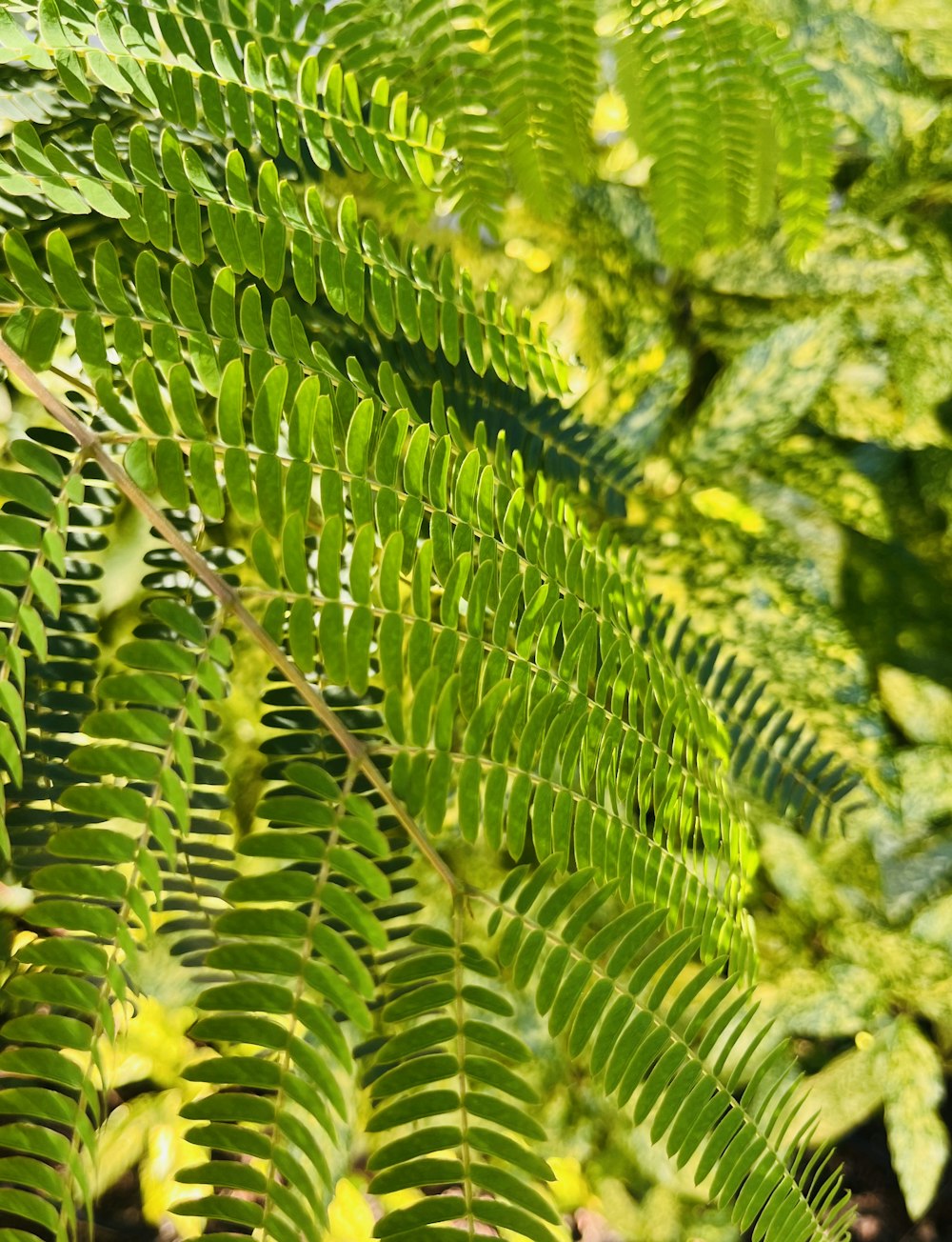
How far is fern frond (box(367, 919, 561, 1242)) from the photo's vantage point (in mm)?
542

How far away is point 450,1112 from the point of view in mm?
567

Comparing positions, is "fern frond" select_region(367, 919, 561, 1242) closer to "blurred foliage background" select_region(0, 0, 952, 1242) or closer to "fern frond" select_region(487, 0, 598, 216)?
"blurred foliage background" select_region(0, 0, 952, 1242)

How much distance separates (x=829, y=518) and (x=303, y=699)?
4.30 ft

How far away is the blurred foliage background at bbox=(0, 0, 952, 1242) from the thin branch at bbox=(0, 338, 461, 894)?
799 millimetres

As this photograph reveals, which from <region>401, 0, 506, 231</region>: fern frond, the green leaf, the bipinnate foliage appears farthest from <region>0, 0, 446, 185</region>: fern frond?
the green leaf

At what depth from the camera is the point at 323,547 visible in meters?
0.61

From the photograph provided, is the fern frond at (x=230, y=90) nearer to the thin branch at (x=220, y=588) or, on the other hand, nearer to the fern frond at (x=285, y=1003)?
the thin branch at (x=220, y=588)

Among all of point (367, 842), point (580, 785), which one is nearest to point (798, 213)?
point (580, 785)

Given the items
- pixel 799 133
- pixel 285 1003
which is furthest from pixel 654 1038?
pixel 799 133

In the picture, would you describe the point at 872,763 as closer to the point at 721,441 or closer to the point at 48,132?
the point at 721,441

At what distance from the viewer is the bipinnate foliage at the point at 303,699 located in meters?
0.55

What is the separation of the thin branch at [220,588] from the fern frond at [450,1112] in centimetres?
8

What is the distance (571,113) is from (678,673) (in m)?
0.75

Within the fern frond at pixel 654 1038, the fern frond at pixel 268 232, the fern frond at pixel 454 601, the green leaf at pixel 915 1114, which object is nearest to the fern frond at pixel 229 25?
the fern frond at pixel 268 232
